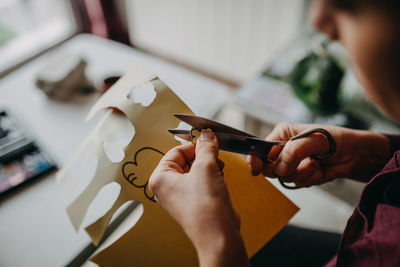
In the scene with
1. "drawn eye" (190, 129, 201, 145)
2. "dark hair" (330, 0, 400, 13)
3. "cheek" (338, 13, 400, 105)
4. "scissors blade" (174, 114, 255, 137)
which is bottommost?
"drawn eye" (190, 129, 201, 145)

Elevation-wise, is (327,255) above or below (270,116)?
below

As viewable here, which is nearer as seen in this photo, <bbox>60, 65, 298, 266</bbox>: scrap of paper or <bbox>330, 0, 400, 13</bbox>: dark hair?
<bbox>330, 0, 400, 13</bbox>: dark hair

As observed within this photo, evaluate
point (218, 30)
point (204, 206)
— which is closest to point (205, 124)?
point (204, 206)

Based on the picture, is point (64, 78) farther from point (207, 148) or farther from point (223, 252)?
point (223, 252)

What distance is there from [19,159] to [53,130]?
124mm

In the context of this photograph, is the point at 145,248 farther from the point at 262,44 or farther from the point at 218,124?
the point at 262,44

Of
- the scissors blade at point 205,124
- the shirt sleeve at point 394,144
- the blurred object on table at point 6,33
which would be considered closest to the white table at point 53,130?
the scissors blade at point 205,124

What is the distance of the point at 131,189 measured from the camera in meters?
0.60

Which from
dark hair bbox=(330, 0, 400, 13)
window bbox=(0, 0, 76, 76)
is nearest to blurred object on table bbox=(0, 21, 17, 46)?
window bbox=(0, 0, 76, 76)

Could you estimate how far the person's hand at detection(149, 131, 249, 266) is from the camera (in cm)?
43

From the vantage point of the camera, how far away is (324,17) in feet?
1.36

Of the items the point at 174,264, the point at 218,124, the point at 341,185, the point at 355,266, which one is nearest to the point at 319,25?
the point at 218,124

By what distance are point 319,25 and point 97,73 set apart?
832 millimetres

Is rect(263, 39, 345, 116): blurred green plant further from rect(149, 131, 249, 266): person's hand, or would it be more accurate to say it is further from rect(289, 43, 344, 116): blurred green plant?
rect(149, 131, 249, 266): person's hand
